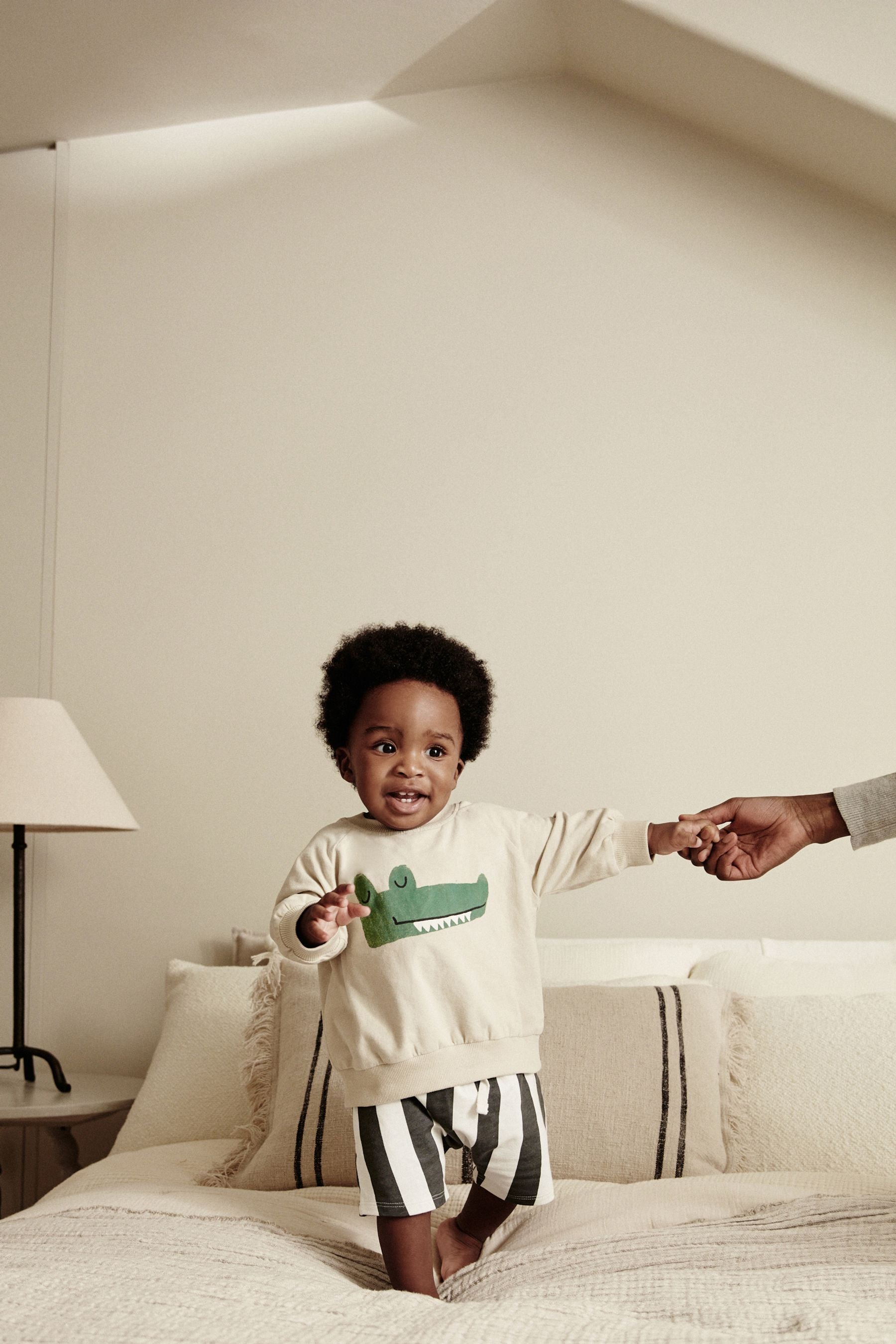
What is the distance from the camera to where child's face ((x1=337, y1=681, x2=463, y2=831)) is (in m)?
1.36

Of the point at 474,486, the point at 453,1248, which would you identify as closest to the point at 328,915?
the point at 453,1248

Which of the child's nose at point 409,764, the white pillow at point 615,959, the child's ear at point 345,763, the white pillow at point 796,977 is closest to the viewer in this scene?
the child's nose at point 409,764

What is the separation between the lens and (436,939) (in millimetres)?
1304

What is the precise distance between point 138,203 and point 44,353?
424 millimetres

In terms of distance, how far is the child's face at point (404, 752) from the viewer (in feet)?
4.46

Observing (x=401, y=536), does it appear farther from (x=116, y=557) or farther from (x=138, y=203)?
(x=138, y=203)

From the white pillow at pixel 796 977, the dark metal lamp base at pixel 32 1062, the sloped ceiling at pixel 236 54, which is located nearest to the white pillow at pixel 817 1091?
the white pillow at pixel 796 977

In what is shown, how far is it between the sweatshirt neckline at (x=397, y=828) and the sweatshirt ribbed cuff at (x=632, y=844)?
21 centimetres

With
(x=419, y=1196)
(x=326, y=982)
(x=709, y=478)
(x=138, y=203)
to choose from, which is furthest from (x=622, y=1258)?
(x=138, y=203)

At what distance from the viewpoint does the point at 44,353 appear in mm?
2635

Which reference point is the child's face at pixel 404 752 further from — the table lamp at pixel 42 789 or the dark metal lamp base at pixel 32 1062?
the dark metal lamp base at pixel 32 1062

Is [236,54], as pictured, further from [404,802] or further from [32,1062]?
[32,1062]

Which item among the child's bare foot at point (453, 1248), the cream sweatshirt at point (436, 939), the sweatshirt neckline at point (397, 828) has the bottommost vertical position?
the child's bare foot at point (453, 1248)

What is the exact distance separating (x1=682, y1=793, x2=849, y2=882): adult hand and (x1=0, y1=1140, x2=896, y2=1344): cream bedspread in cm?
39
